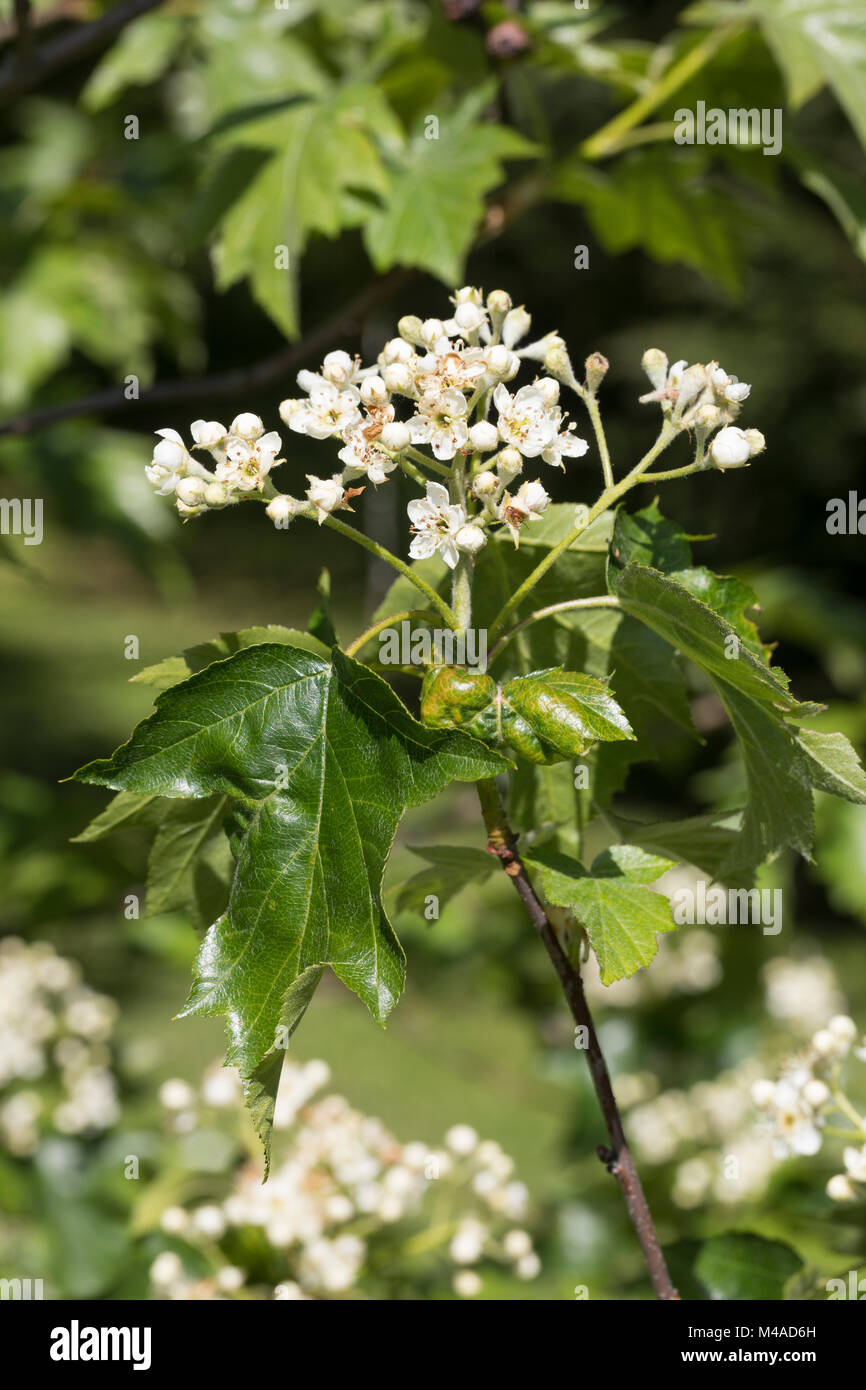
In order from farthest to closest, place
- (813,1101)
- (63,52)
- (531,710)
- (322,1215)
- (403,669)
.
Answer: (63,52) → (322,1215) → (813,1101) → (403,669) → (531,710)

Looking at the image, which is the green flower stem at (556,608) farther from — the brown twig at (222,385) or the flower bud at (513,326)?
the brown twig at (222,385)

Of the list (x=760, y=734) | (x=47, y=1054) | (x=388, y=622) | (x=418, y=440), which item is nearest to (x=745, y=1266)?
(x=760, y=734)

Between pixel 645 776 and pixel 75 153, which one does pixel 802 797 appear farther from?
pixel 645 776

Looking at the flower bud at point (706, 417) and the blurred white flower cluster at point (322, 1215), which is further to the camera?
the blurred white flower cluster at point (322, 1215)

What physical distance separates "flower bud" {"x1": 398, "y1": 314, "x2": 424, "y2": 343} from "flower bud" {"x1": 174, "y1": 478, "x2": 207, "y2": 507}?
179 millimetres

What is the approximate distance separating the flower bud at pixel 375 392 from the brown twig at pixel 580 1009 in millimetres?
266

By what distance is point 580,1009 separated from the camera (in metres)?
0.81

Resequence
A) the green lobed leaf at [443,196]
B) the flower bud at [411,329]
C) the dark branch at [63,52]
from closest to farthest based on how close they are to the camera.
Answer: the flower bud at [411,329]
the green lobed leaf at [443,196]
the dark branch at [63,52]

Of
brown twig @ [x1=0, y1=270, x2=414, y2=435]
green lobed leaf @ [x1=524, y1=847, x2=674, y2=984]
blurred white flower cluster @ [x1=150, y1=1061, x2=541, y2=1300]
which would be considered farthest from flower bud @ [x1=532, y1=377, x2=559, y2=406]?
brown twig @ [x1=0, y1=270, x2=414, y2=435]

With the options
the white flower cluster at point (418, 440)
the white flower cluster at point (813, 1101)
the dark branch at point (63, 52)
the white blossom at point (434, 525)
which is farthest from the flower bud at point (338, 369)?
the dark branch at point (63, 52)

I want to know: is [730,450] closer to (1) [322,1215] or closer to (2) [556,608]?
(2) [556,608]

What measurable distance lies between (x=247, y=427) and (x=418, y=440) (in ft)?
0.38

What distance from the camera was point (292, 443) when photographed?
10562 millimetres

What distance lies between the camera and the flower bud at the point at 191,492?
2.63 ft
